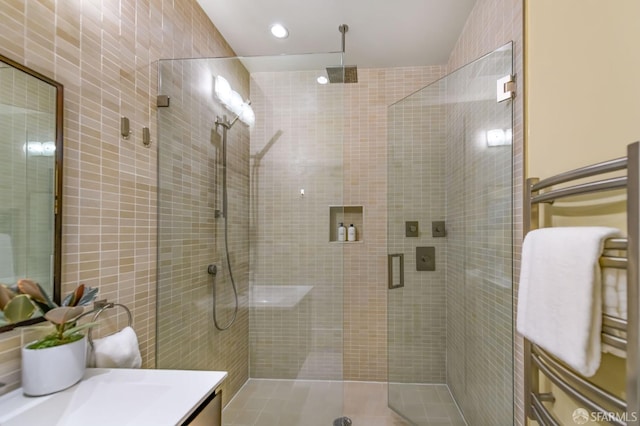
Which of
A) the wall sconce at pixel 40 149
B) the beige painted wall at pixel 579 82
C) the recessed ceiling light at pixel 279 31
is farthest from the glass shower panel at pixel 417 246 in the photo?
the wall sconce at pixel 40 149

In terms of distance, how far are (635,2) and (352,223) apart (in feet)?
6.78

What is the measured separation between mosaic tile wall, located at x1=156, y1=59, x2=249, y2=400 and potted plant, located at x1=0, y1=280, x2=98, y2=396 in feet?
2.12

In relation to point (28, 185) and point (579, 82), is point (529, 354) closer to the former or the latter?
point (579, 82)

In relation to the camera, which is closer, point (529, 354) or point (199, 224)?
point (529, 354)

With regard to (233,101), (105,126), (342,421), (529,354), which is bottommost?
(342,421)

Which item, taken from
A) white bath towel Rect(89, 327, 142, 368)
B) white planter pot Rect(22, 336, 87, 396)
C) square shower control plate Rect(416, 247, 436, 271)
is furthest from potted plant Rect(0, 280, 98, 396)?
square shower control plate Rect(416, 247, 436, 271)

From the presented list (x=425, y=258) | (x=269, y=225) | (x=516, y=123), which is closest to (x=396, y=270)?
(x=425, y=258)

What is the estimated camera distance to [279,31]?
7.27ft

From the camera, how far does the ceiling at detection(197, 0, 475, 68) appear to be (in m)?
1.94

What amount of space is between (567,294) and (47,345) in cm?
161

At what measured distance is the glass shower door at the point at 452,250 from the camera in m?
1.56

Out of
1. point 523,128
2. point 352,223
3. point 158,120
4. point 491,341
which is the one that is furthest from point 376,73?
point 491,341

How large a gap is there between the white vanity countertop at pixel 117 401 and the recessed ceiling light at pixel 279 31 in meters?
2.20

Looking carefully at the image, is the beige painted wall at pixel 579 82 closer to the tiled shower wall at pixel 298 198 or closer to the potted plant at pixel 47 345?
the tiled shower wall at pixel 298 198
